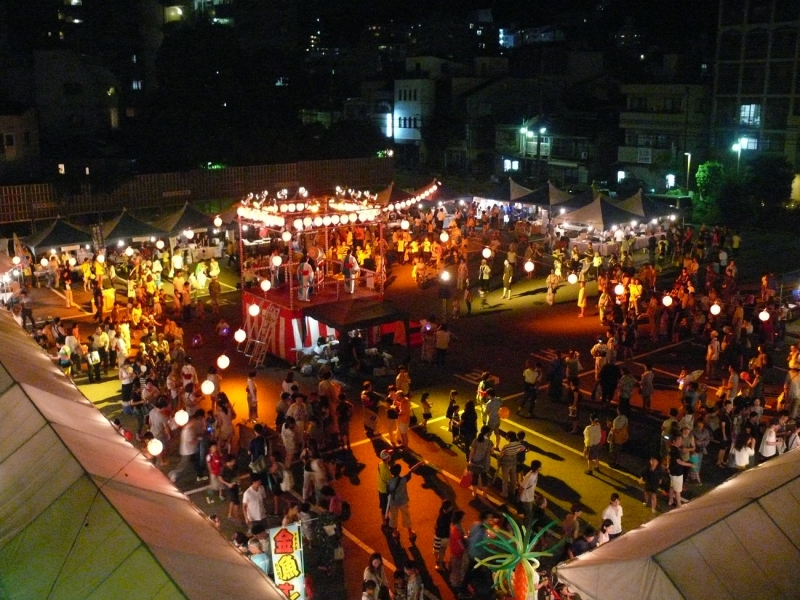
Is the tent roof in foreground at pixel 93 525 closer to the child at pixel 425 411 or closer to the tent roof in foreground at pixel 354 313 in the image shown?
the child at pixel 425 411

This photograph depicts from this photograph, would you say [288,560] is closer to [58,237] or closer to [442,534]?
[442,534]

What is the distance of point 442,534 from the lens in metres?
10.8

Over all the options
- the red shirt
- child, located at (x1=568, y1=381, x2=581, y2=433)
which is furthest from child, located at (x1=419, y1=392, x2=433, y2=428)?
the red shirt

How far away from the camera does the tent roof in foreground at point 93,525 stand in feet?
21.8

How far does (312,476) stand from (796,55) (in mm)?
45148

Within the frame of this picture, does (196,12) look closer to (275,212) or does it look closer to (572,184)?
(572,184)

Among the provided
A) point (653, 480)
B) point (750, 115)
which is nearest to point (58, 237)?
point (653, 480)

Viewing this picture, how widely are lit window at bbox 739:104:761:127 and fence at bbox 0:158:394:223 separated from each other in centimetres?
2332

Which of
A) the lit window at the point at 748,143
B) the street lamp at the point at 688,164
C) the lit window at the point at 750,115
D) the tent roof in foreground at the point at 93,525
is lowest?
the tent roof in foreground at the point at 93,525

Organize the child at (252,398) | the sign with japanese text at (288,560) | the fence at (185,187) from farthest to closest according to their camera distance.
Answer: the fence at (185,187), the child at (252,398), the sign with japanese text at (288,560)

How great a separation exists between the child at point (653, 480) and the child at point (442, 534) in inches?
136

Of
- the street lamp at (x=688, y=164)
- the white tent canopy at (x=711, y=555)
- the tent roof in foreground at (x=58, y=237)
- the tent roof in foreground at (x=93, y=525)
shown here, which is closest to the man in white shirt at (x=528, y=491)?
the white tent canopy at (x=711, y=555)

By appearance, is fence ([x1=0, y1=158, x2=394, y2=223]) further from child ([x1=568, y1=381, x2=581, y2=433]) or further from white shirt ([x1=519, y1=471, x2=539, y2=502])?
white shirt ([x1=519, y1=471, x2=539, y2=502])

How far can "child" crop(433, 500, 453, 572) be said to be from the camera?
10.7 metres
